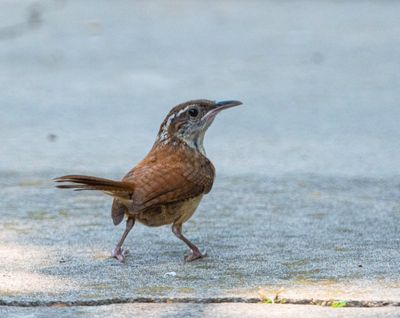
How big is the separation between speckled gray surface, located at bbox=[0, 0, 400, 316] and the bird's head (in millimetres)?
624

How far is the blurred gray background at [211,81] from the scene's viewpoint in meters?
9.55

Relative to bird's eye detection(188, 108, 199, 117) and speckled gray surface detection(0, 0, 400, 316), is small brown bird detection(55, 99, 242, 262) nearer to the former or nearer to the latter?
bird's eye detection(188, 108, 199, 117)

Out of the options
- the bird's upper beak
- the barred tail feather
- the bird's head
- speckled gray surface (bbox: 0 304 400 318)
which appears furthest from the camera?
the bird's upper beak

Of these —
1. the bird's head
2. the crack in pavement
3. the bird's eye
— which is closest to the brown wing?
the bird's head

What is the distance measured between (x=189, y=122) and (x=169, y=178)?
721 mm

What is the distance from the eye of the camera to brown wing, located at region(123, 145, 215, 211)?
608 centimetres

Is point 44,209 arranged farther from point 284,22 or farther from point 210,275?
point 284,22

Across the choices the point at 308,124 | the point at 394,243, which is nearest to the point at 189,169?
the point at 394,243

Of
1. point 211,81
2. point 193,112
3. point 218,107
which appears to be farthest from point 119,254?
point 211,81

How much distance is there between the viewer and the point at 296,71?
12.9 m

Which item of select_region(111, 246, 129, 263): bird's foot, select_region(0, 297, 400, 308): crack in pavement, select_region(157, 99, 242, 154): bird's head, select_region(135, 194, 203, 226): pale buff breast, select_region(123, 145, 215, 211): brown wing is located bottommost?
select_region(111, 246, 129, 263): bird's foot

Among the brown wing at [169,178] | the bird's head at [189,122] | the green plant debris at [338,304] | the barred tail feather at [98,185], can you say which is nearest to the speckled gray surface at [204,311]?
the green plant debris at [338,304]

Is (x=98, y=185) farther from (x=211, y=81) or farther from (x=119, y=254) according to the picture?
(x=211, y=81)

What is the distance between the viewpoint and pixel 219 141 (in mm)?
10078
